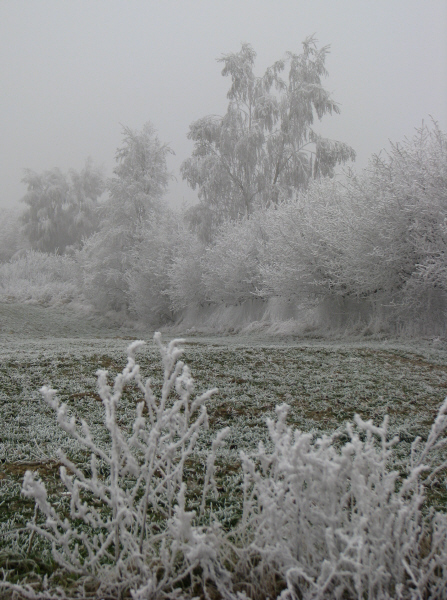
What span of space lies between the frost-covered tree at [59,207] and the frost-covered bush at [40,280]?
255 cm

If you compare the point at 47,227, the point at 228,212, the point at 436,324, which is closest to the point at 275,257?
the point at 436,324

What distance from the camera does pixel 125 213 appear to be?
23062mm

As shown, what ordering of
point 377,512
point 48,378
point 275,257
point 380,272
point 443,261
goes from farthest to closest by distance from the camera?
1. point 275,257
2. point 380,272
3. point 443,261
4. point 48,378
5. point 377,512

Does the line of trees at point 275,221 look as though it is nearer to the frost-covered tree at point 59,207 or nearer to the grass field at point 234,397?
the grass field at point 234,397

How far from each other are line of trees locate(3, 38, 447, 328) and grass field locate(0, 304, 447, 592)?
2426 mm

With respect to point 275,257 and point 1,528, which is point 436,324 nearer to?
point 275,257

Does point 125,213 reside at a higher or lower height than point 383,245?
higher

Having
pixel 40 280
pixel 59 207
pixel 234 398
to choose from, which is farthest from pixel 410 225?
pixel 59 207

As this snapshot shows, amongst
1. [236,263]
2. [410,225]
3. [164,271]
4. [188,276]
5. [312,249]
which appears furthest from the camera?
[164,271]

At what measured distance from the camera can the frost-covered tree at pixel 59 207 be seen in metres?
35.8

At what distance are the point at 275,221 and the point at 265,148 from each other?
7.60m

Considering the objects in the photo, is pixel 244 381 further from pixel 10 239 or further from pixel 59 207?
pixel 10 239

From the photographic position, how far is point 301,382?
19.1 ft

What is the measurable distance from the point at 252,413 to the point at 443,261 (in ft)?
20.9
